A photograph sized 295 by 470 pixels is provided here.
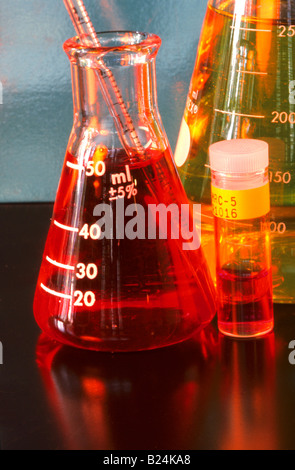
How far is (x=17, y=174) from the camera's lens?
1.30 meters

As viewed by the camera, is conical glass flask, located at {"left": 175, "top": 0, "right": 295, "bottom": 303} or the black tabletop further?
conical glass flask, located at {"left": 175, "top": 0, "right": 295, "bottom": 303}

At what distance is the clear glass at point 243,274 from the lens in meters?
0.81

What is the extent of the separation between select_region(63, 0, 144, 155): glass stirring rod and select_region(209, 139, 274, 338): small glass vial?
0.29 feet

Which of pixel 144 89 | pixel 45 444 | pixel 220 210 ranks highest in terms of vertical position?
pixel 144 89

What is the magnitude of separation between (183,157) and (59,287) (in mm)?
249

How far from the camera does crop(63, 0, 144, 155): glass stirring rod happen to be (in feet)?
2.49

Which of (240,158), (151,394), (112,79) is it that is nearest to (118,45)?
(112,79)

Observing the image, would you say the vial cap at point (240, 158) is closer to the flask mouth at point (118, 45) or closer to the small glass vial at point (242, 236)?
the small glass vial at point (242, 236)

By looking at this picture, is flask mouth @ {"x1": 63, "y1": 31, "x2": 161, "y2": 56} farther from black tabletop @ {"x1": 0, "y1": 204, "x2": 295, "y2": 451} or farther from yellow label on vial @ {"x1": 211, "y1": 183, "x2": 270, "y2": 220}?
black tabletop @ {"x1": 0, "y1": 204, "x2": 295, "y2": 451}

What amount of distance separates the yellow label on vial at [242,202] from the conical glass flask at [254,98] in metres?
0.07

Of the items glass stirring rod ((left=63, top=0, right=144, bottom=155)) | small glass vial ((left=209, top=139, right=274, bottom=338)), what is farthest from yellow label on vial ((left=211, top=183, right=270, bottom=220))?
glass stirring rod ((left=63, top=0, right=144, bottom=155))

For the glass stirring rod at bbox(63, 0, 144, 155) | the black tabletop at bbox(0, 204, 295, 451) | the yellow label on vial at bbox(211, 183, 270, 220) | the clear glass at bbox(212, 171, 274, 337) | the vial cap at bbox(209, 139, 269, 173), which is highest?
the glass stirring rod at bbox(63, 0, 144, 155)

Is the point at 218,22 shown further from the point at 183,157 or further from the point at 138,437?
the point at 138,437
